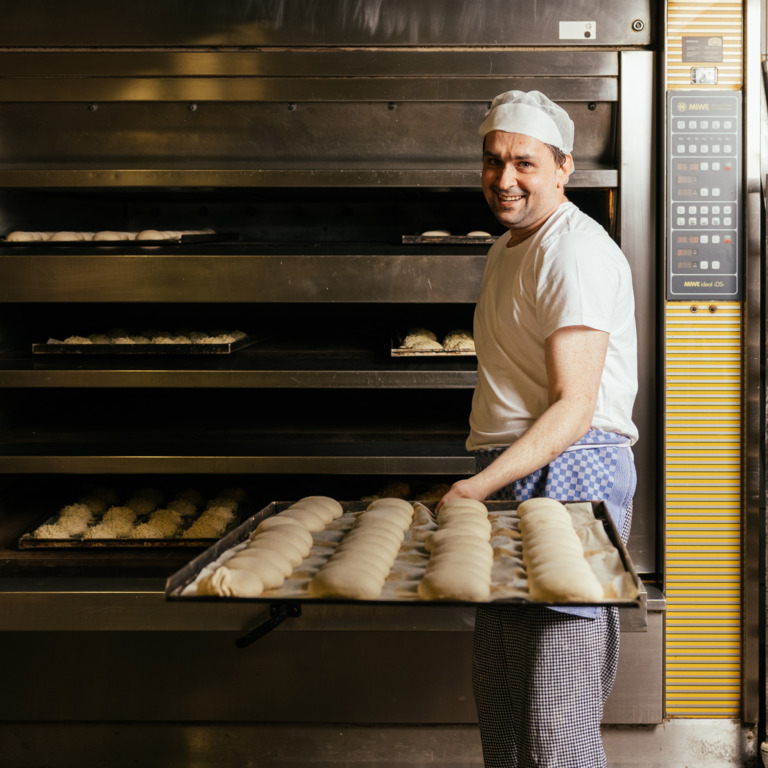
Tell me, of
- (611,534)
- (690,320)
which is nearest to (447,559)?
(611,534)

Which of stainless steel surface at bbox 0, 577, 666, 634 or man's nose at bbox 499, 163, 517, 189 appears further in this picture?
stainless steel surface at bbox 0, 577, 666, 634

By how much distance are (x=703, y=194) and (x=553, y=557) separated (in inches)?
52.5

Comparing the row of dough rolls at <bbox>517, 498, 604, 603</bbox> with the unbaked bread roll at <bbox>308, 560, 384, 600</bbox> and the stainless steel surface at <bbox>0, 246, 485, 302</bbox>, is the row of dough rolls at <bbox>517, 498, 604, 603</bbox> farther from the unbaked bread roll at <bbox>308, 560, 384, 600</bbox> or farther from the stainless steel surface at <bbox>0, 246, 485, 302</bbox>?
the stainless steel surface at <bbox>0, 246, 485, 302</bbox>

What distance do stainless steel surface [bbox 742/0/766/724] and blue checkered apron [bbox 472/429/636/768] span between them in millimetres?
686

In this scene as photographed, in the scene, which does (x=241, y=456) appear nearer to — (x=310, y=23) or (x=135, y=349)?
(x=135, y=349)

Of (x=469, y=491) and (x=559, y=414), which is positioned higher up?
(x=559, y=414)

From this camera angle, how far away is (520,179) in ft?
5.41

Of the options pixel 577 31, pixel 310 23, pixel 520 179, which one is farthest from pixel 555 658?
pixel 310 23

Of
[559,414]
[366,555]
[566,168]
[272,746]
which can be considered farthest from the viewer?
[272,746]

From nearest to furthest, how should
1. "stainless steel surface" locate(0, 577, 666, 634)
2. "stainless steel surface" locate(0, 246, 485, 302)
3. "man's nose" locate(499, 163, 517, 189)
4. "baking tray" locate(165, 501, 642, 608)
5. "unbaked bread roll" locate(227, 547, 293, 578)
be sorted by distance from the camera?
"baking tray" locate(165, 501, 642, 608) → "unbaked bread roll" locate(227, 547, 293, 578) → "man's nose" locate(499, 163, 517, 189) → "stainless steel surface" locate(0, 577, 666, 634) → "stainless steel surface" locate(0, 246, 485, 302)

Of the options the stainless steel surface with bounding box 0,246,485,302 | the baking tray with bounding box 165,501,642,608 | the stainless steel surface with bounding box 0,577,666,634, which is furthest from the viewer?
the stainless steel surface with bounding box 0,246,485,302

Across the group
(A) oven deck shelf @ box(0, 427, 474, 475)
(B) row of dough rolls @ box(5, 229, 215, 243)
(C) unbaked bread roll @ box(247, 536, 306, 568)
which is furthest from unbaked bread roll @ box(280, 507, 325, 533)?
(B) row of dough rolls @ box(5, 229, 215, 243)

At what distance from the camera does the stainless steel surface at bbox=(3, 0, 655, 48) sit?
2.25m

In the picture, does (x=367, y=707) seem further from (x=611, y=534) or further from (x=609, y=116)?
(x=609, y=116)
